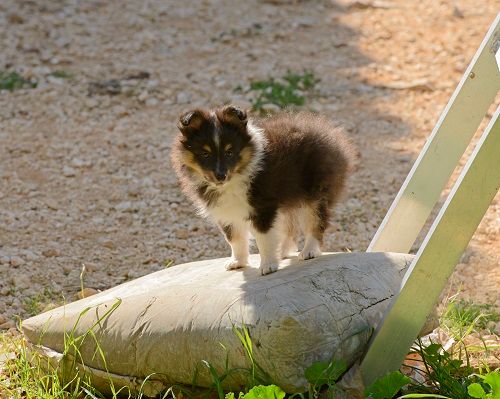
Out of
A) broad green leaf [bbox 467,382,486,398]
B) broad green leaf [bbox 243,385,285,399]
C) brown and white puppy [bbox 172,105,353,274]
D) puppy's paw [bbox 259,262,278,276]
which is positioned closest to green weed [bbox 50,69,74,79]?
brown and white puppy [bbox 172,105,353,274]

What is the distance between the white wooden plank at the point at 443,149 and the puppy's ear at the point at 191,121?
3.78ft

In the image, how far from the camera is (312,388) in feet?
12.5

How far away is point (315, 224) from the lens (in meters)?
5.18

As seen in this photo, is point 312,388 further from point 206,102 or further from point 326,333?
point 206,102

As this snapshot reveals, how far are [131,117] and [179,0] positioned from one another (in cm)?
292

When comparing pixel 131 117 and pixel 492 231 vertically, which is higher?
pixel 492 231

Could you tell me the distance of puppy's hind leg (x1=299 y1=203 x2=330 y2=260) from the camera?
5106 mm

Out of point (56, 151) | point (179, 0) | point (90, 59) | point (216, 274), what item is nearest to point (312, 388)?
point (216, 274)

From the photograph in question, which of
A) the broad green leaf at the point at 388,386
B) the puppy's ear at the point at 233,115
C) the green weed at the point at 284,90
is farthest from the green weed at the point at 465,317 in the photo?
the green weed at the point at 284,90

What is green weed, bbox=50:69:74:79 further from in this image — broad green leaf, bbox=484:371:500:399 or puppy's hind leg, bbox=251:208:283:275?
broad green leaf, bbox=484:371:500:399

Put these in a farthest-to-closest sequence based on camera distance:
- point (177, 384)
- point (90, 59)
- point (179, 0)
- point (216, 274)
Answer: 1. point (179, 0)
2. point (90, 59)
3. point (216, 274)
4. point (177, 384)

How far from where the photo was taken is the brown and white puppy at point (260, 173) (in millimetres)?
4883

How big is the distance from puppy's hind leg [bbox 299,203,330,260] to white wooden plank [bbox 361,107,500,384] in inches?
51.9

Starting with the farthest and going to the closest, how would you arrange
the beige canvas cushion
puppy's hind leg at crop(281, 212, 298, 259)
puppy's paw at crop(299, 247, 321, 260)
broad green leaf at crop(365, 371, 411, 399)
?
puppy's hind leg at crop(281, 212, 298, 259) → puppy's paw at crop(299, 247, 321, 260) → the beige canvas cushion → broad green leaf at crop(365, 371, 411, 399)
